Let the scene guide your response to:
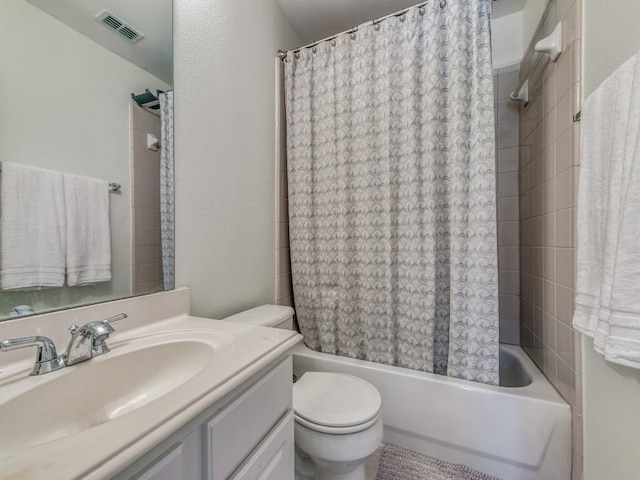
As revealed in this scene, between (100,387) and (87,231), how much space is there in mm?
448

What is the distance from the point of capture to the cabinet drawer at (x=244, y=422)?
19.8 inches

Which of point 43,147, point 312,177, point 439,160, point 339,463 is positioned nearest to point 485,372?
point 339,463

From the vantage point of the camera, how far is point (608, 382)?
33.0 inches

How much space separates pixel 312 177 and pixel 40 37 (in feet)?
3.75

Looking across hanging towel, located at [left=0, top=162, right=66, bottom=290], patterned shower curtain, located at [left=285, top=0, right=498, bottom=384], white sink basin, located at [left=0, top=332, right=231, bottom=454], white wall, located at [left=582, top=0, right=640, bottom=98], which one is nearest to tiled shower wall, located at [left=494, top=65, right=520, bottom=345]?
patterned shower curtain, located at [left=285, top=0, right=498, bottom=384]

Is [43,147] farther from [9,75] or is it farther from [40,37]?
[40,37]

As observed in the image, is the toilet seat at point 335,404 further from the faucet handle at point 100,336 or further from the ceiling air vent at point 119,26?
the ceiling air vent at point 119,26

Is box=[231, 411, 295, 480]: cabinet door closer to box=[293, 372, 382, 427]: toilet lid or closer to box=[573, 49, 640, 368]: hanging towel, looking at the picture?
box=[293, 372, 382, 427]: toilet lid

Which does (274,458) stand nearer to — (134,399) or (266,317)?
(134,399)

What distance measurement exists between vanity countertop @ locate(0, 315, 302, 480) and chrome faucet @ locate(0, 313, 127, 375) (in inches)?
0.8

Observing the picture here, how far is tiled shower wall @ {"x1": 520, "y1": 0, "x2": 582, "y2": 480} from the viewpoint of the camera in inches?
39.8

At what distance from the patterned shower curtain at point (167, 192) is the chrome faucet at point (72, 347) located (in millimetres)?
342

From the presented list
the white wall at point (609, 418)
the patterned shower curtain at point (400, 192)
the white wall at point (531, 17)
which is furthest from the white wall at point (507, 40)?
the white wall at point (609, 418)

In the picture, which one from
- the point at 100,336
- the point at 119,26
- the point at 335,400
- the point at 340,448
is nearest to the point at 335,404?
the point at 335,400
